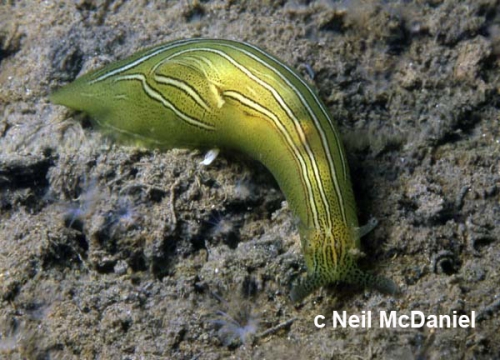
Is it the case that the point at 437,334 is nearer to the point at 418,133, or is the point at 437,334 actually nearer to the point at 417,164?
the point at 417,164

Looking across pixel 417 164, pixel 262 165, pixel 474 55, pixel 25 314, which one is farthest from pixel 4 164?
pixel 474 55

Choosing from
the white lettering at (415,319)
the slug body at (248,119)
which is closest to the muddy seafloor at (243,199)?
the white lettering at (415,319)

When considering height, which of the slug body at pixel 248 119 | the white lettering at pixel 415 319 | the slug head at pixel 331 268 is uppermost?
the slug body at pixel 248 119

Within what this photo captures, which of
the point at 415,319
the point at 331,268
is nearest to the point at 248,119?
the point at 331,268

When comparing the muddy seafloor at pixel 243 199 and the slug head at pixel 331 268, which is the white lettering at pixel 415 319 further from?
the slug head at pixel 331 268

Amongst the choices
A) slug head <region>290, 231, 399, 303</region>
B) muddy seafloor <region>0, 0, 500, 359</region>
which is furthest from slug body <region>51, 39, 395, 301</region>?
muddy seafloor <region>0, 0, 500, 359</region>

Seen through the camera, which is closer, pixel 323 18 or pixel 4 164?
pixel 4 164
